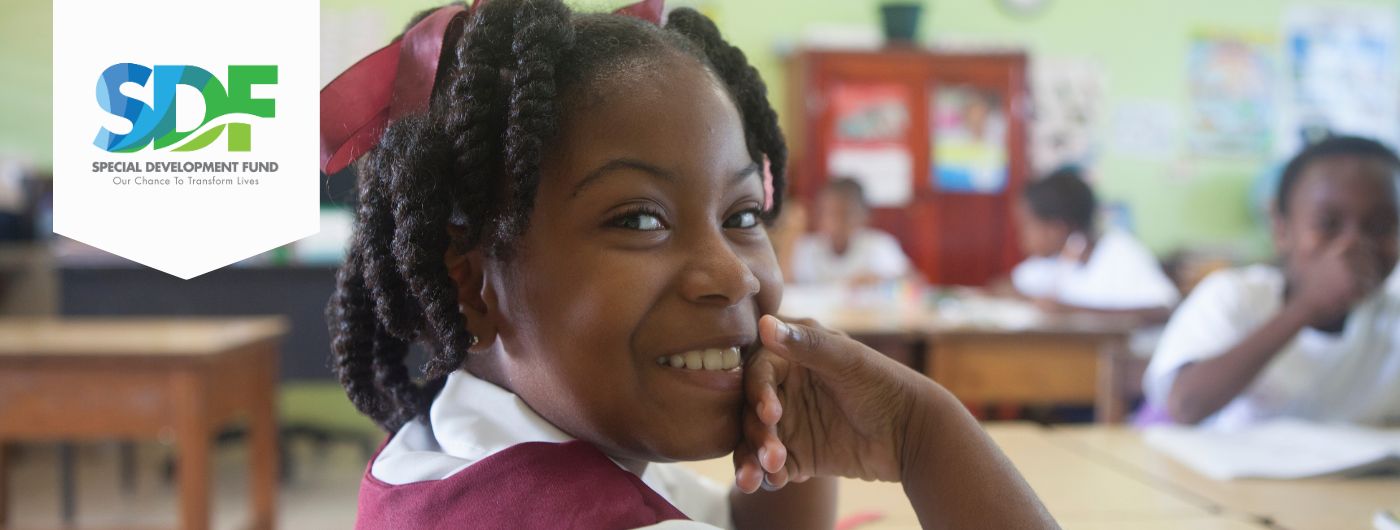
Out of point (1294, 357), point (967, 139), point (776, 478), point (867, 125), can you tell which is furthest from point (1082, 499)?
point (967, 139)

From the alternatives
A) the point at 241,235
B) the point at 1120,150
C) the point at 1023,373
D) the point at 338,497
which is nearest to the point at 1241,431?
the point at 241,235

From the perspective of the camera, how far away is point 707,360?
30.4 inches

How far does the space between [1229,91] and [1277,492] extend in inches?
234

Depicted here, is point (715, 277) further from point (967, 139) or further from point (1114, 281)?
point (967, 139)

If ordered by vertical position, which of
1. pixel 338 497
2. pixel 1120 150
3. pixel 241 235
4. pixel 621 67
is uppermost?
pixel 1120 150

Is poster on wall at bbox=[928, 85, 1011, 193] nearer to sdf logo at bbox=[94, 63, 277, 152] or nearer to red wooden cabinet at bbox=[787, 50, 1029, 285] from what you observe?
red wooden cabinet at bbox=[787, 50, 1029, 285]

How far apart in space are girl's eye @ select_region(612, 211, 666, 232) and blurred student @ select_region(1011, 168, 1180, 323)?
322 centimetres

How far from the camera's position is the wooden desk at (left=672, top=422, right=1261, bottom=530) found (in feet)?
3.60

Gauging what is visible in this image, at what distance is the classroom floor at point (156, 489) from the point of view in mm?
3682

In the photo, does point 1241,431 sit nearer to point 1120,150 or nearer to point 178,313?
point 178,313

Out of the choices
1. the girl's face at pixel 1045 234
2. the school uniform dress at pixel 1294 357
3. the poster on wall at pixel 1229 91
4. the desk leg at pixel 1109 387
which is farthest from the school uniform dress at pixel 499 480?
the poster on wall at pixel 1229 91

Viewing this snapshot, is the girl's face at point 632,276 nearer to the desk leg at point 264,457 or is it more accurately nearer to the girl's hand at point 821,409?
the girl's hand at point 821,409

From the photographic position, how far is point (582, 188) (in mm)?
723

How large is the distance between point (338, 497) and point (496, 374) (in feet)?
11.5
